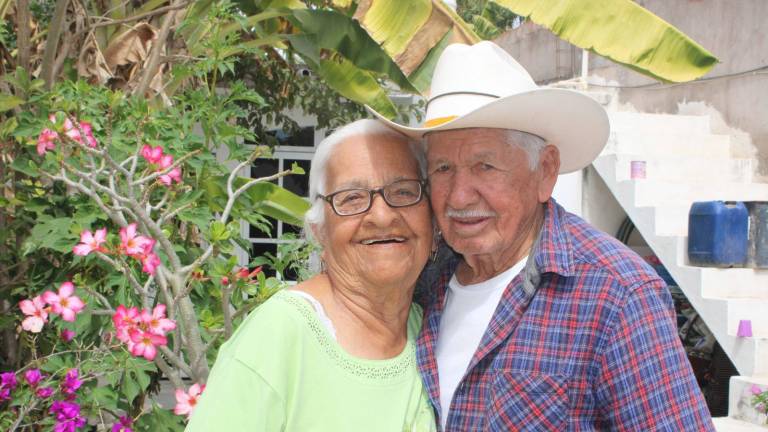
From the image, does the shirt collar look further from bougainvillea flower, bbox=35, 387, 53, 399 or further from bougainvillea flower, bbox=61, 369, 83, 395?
bougainvillea flower, bbox=35, 387, 53, 399

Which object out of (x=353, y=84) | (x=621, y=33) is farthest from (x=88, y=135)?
(x=621, y=33)

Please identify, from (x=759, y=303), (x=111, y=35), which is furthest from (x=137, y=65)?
(x=759, y=303)

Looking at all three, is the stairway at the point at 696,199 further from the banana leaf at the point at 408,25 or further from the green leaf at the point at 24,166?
the green leaf at the point at 24,166

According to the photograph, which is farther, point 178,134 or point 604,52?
point 604,52

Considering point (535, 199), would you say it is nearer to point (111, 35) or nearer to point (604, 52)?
point (604, 52)

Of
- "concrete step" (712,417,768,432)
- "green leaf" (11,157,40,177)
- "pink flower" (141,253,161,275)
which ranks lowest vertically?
"concrete step" (712,417,768,432)

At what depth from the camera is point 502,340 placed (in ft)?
6.08

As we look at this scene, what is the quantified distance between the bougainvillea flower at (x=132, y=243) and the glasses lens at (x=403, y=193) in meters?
0.90

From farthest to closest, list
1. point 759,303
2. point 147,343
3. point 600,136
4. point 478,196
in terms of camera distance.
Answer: point 759,303 < point 147,343 < point 600,136 < point 478,196

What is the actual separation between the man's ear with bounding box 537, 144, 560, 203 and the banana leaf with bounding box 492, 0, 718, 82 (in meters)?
2.27

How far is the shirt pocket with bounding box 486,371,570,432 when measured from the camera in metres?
1.74

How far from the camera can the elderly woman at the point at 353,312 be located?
1764 millimetres

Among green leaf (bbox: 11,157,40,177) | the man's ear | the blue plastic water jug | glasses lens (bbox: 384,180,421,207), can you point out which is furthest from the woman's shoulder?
the blue plastic water jug

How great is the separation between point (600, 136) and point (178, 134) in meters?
1.85
